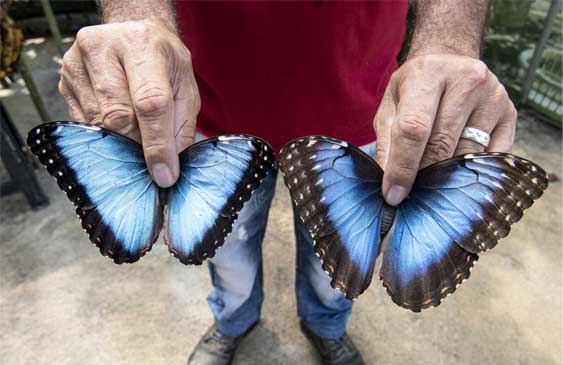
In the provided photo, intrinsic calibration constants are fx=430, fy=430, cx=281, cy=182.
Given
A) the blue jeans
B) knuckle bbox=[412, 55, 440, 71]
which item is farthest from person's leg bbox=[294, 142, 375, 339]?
knuckle bbox=[412, 55, 440, 71]

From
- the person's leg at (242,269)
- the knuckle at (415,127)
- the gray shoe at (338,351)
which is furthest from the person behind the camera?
the gray shoe at (338,351)

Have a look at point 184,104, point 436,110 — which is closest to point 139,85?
point 184,104

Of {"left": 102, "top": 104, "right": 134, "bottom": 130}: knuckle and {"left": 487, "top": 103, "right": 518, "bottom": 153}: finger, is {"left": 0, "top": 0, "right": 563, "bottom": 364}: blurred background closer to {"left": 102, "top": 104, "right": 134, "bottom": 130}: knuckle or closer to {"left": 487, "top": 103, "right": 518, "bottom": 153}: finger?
{"left": 487, "top": 103, "right": 518, "bottom": 153}: finger

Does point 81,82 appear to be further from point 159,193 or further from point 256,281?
point 256,281

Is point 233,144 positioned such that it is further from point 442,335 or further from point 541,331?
point 541,331

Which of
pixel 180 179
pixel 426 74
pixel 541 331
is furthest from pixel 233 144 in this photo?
pixel 541 331

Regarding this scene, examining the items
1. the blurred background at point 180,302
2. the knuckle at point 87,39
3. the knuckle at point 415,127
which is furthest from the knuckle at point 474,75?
the blurred background at point 180,302

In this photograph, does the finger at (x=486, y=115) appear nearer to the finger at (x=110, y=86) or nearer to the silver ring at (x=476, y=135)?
the silver ring at (x=476, y=135)

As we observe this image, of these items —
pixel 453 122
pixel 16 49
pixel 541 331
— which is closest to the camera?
pixel 453 122
